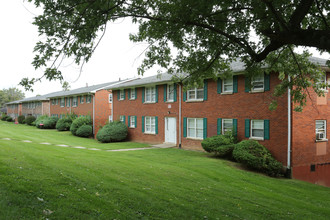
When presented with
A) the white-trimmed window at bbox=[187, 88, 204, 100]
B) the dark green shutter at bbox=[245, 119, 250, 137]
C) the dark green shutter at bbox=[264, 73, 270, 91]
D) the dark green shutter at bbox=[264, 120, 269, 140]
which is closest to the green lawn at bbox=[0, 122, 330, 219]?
the dark green shutter at bbox=[264, 120, 269, 140]

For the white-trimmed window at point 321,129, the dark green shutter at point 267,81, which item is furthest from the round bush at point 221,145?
the white-trimmed window at point 321,129

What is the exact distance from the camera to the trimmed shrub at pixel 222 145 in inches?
602

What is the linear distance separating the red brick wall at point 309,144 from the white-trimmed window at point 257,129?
172cm

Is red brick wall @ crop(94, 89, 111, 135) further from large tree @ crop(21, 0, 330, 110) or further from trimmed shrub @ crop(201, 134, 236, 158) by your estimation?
large tree @ crop(21, 0, 330, 110)

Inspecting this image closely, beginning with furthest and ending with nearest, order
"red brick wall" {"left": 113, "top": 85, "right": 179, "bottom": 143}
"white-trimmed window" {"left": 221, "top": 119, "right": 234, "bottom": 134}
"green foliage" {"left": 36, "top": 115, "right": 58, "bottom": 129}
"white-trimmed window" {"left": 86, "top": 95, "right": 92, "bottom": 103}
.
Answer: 1. "green foliage" {"left": 36, "top": 115, "right": 58, "bottom": 129}
2. "white-trimmed window" {"left": 86, "top": 95, "right": 92, "bottom": 103}
3. "red brick wall" {"left": 113, "top": 85, "right": 179, "bottom": 143}
4. "white-trimmed window" {"left": 221, "top": 119, "right": 234, "bottom": 134}

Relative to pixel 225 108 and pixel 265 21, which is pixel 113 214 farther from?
pixel 225 108

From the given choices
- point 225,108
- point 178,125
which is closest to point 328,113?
point 225,108

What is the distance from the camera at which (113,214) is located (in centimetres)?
525

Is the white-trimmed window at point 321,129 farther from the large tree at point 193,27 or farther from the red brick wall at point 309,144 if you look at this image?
the large tree at point 193,27

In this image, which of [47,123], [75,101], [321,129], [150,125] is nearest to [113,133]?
[150,125]

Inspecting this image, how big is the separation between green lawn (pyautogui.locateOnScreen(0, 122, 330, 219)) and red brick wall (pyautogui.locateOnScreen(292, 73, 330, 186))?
2.85 m

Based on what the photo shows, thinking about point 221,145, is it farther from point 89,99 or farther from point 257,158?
point 89,99

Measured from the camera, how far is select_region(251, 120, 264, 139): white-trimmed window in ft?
49.7

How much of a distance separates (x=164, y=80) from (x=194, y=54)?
38.2ft
